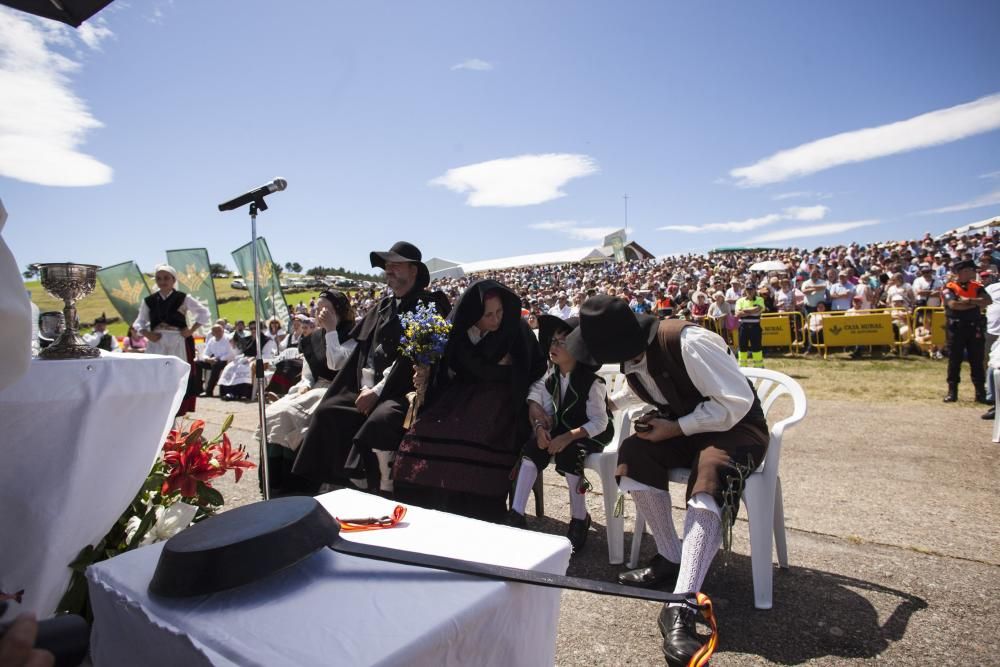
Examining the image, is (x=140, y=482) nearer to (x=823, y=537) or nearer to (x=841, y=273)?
(x=823, y=537)

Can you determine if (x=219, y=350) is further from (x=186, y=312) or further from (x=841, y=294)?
(x=841, y=294)

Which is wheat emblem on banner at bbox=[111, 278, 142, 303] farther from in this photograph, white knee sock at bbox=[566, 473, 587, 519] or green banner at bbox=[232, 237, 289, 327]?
white knee sock at bbox=[566, 473, 587, 519]

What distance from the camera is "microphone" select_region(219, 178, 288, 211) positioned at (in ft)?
11.9

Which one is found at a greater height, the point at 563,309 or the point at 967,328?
the point at 563,309

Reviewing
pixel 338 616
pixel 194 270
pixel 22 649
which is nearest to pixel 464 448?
pixel 338 616

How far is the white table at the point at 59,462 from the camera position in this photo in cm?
195

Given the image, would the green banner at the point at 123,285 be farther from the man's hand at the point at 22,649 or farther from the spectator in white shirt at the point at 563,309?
the man's hand at the point at 22,649

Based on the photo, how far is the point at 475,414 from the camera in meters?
3.64

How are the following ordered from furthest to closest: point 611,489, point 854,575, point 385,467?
1. point 385,467
2. point 611,489
3. point 854,575

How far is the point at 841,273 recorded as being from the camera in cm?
1411

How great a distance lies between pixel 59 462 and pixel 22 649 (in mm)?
1403

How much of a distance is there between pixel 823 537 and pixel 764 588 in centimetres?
100

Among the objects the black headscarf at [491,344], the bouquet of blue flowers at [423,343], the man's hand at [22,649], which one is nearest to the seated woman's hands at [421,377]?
the bouquet of blue flowers at [423,343]

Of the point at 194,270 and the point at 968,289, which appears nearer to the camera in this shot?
the point at 968,289
